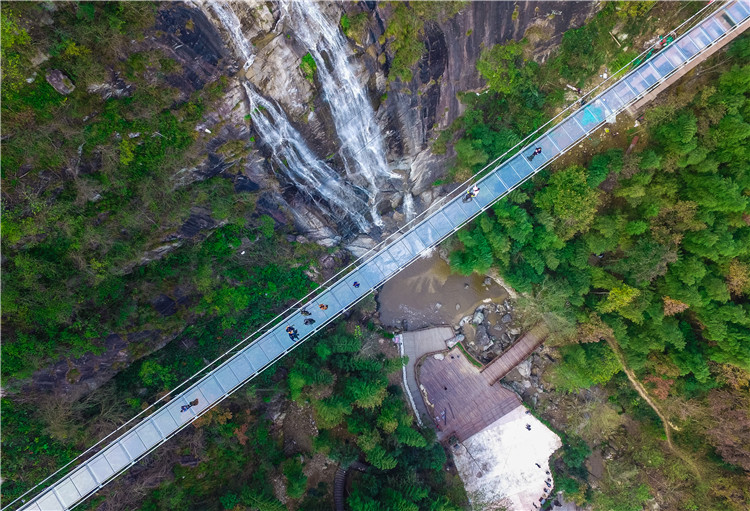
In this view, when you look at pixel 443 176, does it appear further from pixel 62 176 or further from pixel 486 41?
pixel 62 176

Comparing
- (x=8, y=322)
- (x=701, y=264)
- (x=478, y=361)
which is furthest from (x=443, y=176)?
(x=8, y=322)

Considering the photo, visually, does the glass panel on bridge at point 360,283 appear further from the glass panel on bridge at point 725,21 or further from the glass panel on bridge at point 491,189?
the glass panel on bridge at point 725,21

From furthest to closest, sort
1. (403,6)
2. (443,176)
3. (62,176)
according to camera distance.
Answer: (443,176) < (403,6) < (62,176)

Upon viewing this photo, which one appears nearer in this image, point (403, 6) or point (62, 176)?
point (62, 176)

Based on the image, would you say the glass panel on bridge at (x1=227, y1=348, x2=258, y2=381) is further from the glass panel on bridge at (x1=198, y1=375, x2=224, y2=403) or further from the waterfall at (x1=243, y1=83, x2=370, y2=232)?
the waterfall at (x1=243, y1=83, x2=370, y2=232)

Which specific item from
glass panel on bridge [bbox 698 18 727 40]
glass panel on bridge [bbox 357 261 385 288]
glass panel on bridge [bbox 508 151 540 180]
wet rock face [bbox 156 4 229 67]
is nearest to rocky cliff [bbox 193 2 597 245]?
wet rock face [bbox 156 4 229 67]

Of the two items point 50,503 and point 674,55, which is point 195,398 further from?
point 674,55

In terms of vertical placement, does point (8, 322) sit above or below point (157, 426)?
above
